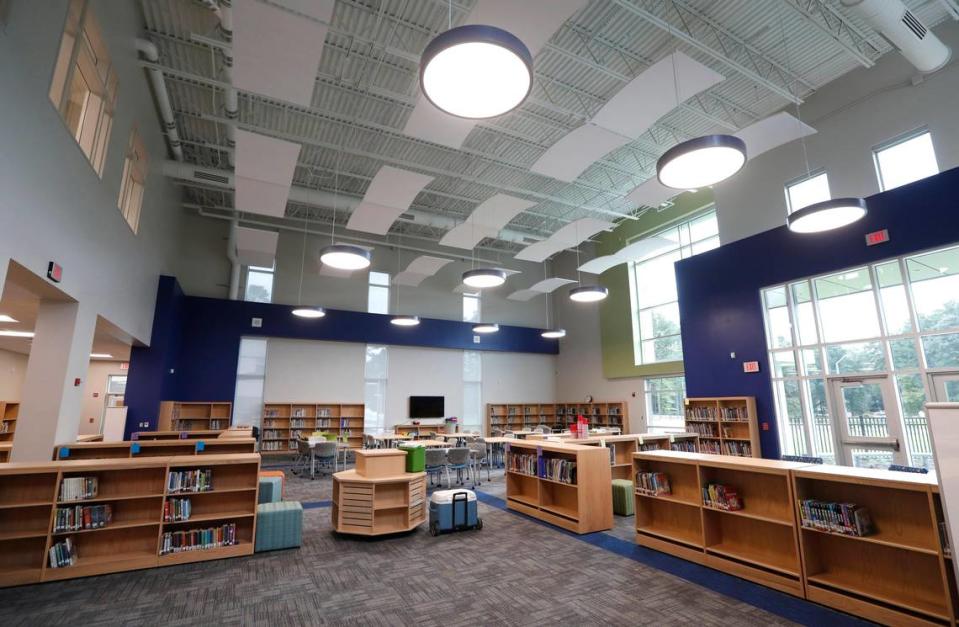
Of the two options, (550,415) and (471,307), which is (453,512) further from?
(550,415)

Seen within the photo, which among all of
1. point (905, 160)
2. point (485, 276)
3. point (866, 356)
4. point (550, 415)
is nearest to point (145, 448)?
point (485, 276)

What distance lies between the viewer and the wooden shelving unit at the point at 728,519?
13.0 ft

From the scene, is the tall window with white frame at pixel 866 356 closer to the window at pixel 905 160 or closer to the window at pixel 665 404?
the window at pixel 905 160

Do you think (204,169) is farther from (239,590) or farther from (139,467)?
(239,590)

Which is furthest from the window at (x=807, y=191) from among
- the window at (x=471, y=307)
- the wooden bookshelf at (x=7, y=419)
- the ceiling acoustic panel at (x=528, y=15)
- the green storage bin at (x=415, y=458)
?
the wooden bookshelf at (x=7, y=419)

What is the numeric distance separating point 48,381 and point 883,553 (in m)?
8.54

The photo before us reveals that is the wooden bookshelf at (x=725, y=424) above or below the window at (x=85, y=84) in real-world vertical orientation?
below

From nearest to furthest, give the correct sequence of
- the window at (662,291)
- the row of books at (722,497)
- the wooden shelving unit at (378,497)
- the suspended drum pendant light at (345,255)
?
1. the row of books at (722,497)
2. the wooden shelving unit at (378,497)
3. the suspended drum pendant light at (345,255)
4. the window at (662,291)

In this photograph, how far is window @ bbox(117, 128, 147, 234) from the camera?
717cm

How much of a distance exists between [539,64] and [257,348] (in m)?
10.4

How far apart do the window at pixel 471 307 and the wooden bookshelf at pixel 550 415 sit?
3095 mm

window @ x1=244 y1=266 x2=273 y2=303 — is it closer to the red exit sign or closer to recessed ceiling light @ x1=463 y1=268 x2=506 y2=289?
recessed ceiling light @ x1=463 y1=268 x2=506 y2=289

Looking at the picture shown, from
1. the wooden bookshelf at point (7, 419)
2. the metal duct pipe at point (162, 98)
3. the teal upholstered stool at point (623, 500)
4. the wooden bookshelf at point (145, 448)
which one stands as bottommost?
the teal upholstered stool at point (623, 500)

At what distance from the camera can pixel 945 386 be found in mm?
6133
